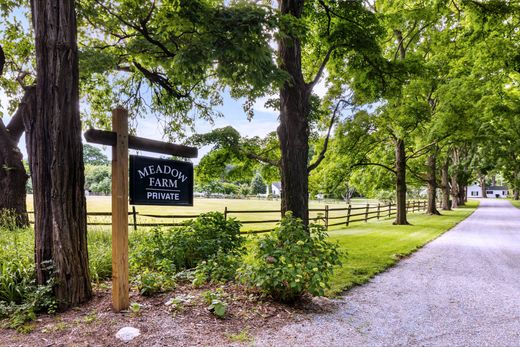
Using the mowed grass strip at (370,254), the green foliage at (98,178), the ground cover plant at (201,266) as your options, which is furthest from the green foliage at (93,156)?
the ground cover plant at (201,266)

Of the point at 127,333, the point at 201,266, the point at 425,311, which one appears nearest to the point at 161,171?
the point at 201,266

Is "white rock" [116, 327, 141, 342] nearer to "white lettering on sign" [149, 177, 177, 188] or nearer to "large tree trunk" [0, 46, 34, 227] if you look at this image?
"white lettering on sign" [149, 177, 177, 188]

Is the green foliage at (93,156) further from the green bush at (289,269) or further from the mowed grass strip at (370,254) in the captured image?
the green bush at (289,269)

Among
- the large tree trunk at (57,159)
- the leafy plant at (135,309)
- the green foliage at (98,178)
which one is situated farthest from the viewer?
the green foliage at (98,178)

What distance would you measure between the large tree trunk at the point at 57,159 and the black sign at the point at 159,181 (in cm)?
63

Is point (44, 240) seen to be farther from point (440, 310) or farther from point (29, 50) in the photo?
point (29, 50)

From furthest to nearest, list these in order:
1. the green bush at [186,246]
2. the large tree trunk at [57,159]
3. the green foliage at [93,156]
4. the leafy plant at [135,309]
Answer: the green foliage at [93,156]
the green bush at [186,246]
the large tree trunk at [57,159]
the leafy plant at [135,309]

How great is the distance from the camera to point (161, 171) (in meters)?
3.92

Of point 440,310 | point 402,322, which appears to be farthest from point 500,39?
point 402,322

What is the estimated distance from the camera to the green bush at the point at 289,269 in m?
3.62

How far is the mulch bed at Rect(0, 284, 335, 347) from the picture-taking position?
2.81 m

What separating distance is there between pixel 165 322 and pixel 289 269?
4.67 feet

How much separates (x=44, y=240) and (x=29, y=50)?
8139 millimetres

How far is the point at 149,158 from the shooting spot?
150 inches
